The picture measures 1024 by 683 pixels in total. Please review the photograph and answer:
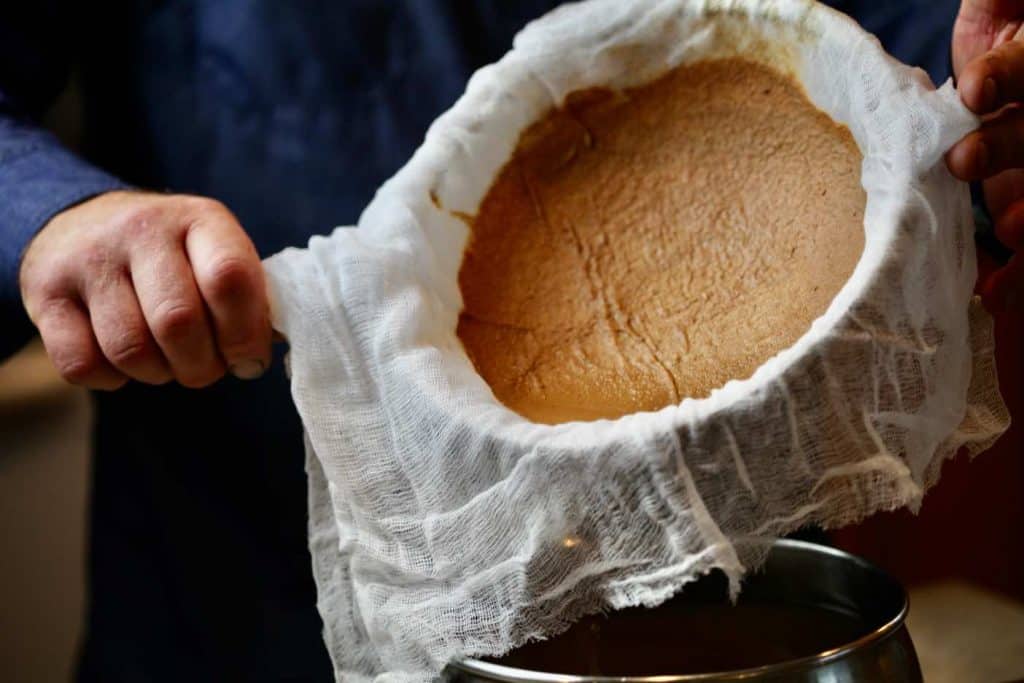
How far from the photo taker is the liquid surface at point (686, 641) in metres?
0.47

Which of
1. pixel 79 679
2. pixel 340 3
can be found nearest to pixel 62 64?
pixel 340 3

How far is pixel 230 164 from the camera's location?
31.0 inches

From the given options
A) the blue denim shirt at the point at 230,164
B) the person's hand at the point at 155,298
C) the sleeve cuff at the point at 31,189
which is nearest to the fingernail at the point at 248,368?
the person's hand at the point at 155,298

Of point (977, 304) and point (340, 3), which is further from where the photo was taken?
point (340, 3)

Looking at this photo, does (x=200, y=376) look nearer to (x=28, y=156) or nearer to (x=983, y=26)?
(x=28, y=156)

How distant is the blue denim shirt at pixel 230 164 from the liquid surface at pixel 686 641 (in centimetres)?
36

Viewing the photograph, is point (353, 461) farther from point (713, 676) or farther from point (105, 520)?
point (105, 520)

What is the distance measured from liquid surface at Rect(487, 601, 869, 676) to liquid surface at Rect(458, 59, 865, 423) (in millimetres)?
90

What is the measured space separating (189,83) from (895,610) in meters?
0.57

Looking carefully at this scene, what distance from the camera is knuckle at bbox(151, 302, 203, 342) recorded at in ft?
1.60

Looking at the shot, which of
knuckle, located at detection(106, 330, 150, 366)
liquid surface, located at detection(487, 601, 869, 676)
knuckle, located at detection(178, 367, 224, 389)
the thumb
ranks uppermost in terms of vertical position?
the thumb

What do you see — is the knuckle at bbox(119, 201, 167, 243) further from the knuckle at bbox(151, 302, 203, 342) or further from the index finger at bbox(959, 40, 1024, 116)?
the index finger at bbox(959, 40, 1024, 116)

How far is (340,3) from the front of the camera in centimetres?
77

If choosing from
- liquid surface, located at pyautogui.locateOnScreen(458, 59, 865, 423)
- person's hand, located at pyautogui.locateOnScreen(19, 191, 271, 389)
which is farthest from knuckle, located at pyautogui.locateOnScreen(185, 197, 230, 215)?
liquid surface, located at pyautogui.locateOnScreen(458, 59, 865, 423)
